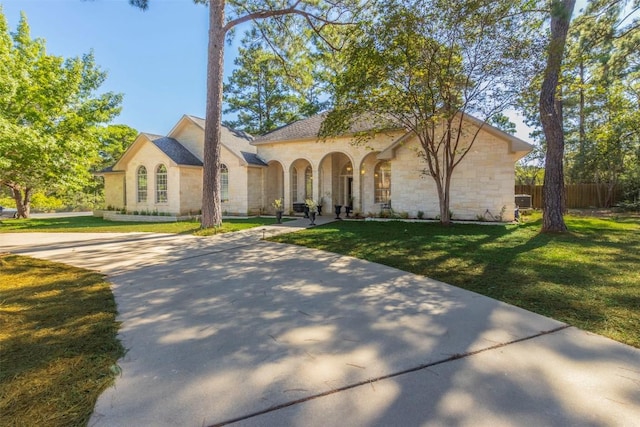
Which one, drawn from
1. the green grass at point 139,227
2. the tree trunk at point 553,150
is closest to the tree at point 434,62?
the tree trunk at point 553,150

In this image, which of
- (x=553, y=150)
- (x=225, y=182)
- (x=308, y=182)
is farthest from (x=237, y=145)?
(x=553, y=150)

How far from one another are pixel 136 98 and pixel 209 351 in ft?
90.2

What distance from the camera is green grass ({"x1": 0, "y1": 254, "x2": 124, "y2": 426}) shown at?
216cm

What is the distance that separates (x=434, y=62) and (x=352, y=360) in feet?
33.9

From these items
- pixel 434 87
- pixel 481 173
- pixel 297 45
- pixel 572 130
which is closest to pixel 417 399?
pixel 434 87

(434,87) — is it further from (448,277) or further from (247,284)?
(247,284)

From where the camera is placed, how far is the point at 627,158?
23.3m

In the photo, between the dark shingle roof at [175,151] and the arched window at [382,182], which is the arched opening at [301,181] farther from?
the dark shingle roof at [175,151]

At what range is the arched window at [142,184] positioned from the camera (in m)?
19.6

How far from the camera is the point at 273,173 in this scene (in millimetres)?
21000

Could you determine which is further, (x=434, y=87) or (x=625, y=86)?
(x=625, y=86)

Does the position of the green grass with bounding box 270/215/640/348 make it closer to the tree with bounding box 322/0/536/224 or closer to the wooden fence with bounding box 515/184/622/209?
the tree with bounding box 322/0/536/224

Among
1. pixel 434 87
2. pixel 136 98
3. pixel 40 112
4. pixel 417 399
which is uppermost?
pixel 136 98

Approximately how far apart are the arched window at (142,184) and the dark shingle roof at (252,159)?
6.32 m
